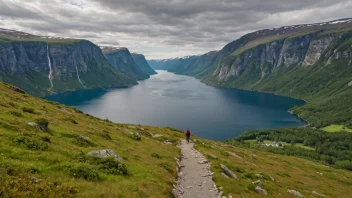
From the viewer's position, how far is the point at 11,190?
46.7 feet

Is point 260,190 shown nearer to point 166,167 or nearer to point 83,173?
point 166,167

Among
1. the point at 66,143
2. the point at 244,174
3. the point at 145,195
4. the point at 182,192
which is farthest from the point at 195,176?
the point at 66,143

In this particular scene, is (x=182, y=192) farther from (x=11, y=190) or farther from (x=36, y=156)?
(x=11, y=190)

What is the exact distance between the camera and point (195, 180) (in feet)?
106

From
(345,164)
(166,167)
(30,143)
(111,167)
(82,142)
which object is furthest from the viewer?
(345,164)

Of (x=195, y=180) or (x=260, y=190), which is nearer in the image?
(x=195, y=180)

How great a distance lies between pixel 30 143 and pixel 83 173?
6329mm

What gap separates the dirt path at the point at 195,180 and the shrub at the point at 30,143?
1326cm

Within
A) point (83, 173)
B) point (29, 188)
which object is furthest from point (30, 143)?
point (29, 188)

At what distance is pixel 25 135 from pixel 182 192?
16.4 m

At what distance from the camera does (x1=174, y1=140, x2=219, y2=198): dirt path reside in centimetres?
2741

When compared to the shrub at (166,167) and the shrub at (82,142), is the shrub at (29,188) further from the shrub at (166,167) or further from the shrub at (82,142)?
the shrub at (166,167)

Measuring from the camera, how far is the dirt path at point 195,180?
27.4m

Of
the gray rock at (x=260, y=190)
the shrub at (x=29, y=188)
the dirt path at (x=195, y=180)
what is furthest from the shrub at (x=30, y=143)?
the gray rock at (x=260, y=190)
